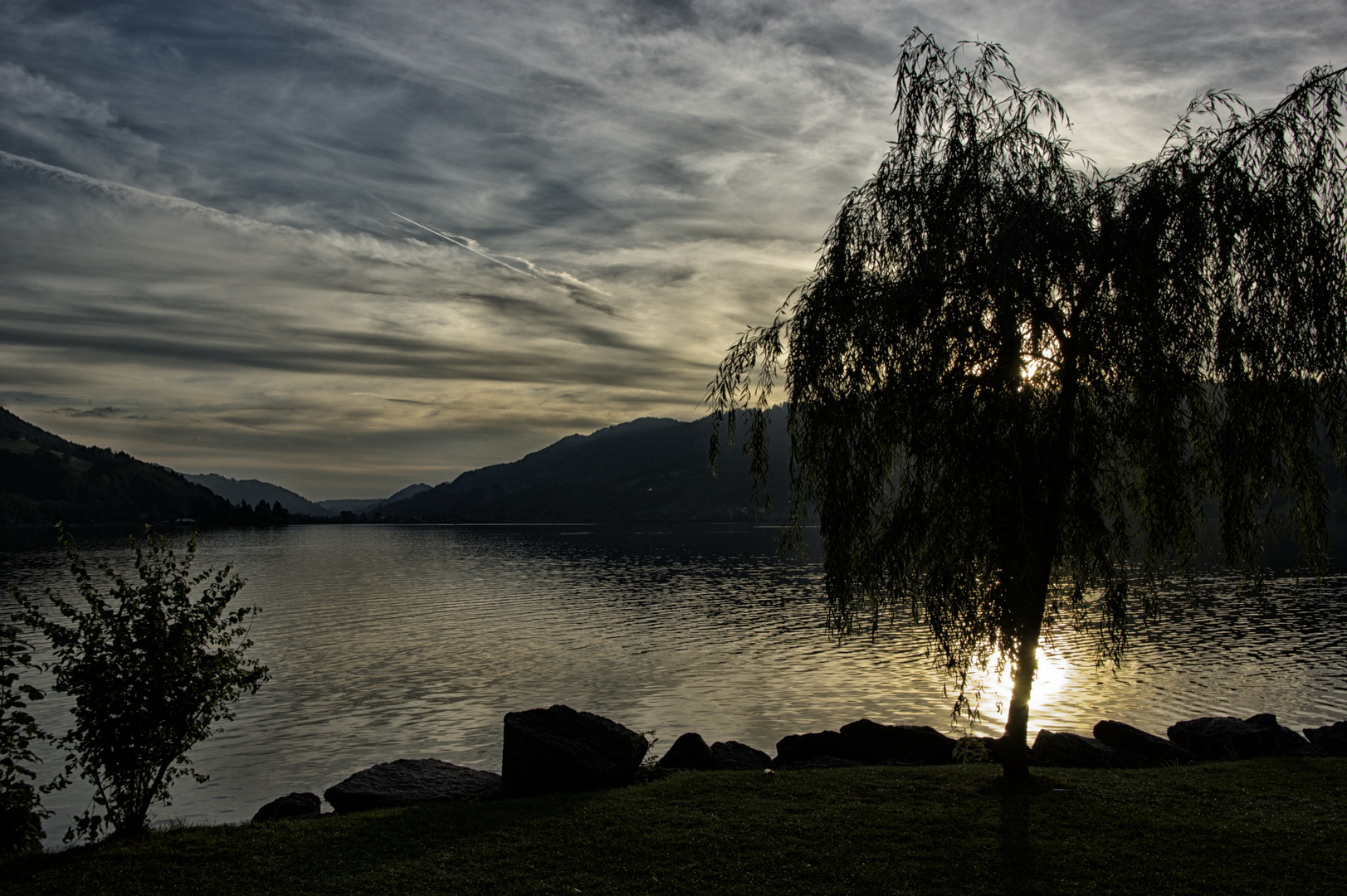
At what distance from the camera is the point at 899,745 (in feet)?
73.9

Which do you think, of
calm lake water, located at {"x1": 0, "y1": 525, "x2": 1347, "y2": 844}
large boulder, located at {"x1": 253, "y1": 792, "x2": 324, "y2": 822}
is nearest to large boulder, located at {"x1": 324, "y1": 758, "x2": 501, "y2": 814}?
large boulder, located at {"x1": 253, "y1": 792, "x2": 324, "y2": 822}

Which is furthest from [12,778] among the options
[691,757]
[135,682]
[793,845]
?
[691,757]

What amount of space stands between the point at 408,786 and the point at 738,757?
8.71 meters

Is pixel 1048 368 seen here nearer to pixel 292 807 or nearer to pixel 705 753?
pixel 705 753

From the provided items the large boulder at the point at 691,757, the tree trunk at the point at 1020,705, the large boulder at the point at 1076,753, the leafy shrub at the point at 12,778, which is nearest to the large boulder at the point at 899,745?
the large boulder at the point at 1076,753

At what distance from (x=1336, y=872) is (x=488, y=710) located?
2788 centimetres

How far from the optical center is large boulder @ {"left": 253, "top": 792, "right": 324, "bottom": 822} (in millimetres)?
18062

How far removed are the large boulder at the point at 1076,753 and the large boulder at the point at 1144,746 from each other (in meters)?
0.39

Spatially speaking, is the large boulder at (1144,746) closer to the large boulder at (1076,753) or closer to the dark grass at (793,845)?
the large boulder at (1076,753)

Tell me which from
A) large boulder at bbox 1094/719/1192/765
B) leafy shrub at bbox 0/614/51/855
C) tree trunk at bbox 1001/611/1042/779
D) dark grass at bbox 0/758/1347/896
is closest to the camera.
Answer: dark grass at bbox 0/758/1347/896

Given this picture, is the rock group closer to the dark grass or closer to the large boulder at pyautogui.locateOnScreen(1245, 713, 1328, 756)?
the large boulder at pyautogui.locateOnScreen(1245, 713, 1328, 756)

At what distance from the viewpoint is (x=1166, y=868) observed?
37.4ft

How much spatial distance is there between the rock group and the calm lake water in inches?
195

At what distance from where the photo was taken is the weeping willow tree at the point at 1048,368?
42.5 feet
